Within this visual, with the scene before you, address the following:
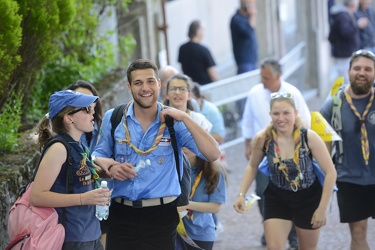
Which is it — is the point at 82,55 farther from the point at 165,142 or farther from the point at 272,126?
the point at 165,142

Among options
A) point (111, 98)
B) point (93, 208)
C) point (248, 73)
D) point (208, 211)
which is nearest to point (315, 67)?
point (248, 73)

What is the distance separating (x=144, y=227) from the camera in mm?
6578

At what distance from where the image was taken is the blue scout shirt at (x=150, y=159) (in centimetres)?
651

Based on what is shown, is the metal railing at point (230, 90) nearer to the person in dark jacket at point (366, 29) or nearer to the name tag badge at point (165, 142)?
the person in dark jacket at point (366, 29)

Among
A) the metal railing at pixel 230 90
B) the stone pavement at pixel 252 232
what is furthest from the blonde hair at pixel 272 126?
the metal railing at pixel 230 90

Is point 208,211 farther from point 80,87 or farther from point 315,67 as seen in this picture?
point 315,67

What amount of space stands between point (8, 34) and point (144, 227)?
2157 mm

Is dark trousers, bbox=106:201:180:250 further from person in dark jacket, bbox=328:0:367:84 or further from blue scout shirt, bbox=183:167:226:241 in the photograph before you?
person in dark jacket, bbox=328:0:367:84

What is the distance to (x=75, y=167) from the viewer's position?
6109 mm

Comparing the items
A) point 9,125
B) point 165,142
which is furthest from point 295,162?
point 9,125

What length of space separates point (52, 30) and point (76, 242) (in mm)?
3484

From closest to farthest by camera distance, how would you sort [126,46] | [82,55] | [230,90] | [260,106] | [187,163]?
[187,163]
[260,106]
[82,55]
[126,46]
[230,90]

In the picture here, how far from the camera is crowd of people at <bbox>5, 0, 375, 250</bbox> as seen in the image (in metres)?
6.20

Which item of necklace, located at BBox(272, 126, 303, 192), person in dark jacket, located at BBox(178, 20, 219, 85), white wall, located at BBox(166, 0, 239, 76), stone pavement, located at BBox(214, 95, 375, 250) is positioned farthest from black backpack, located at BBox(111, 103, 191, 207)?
white wall, located at BBox(166, 0, 239, 76)
